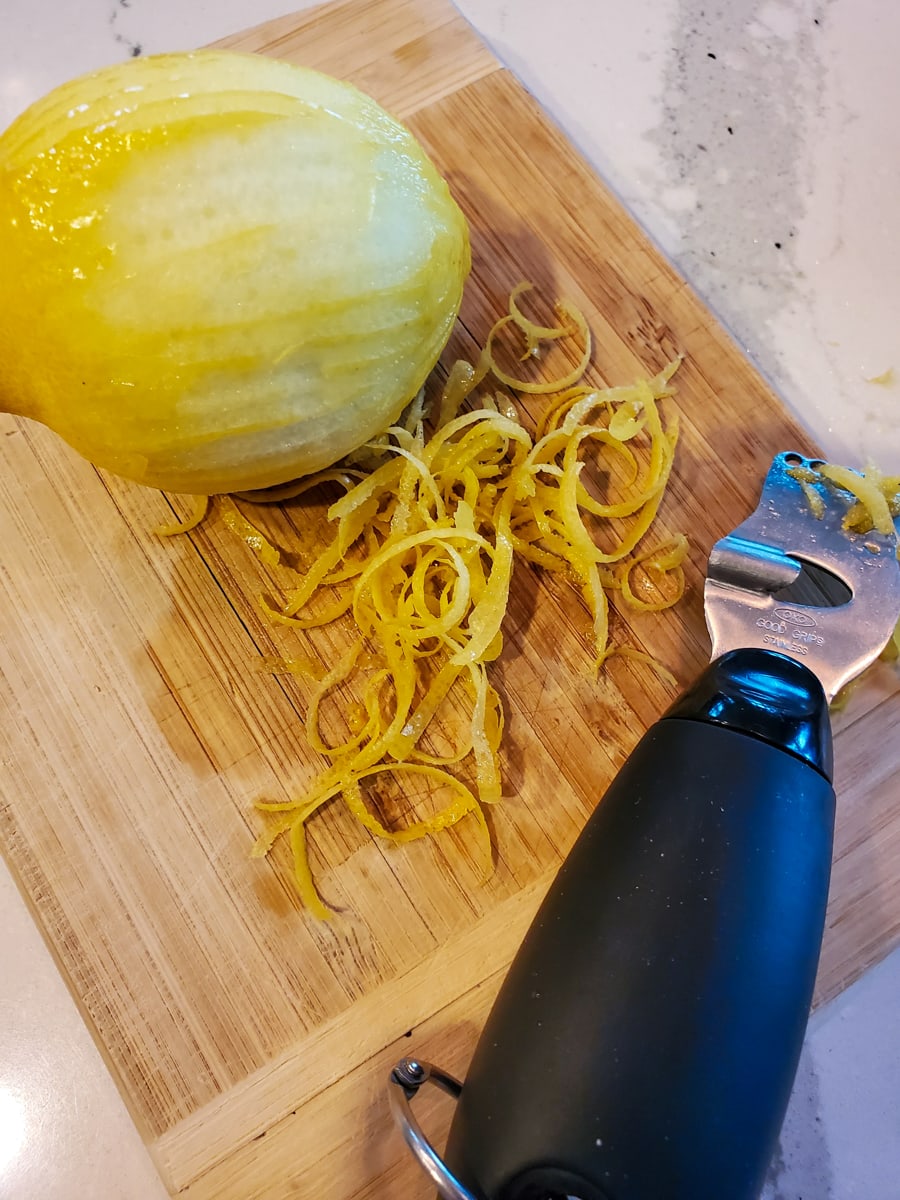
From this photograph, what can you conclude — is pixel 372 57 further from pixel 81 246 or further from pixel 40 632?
pixel 40 632

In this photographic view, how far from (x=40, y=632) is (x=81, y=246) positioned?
414 mm

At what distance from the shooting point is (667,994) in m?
0.58

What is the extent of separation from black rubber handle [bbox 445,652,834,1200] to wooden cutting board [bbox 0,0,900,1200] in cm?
20

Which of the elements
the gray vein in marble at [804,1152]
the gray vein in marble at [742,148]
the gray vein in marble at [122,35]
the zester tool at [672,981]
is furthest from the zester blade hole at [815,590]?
the gray vein in marble at [122,35]

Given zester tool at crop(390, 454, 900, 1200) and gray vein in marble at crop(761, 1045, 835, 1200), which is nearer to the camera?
zester tool at crop(390, 454, 900, 1200)

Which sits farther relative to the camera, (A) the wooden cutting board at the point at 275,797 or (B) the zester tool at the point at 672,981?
(A) the wooden cutting board at the point at 275,797

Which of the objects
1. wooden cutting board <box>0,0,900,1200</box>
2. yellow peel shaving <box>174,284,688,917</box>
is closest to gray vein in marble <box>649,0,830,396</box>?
wooden cutting board <box>0,0,900,1200</box>

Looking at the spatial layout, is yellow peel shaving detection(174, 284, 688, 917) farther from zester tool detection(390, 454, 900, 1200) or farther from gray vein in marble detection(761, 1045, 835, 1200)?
gray vein in marble detection(761, 1045, 835, 1200)

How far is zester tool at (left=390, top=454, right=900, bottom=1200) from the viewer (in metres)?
0.55

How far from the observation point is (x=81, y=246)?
0.71 metres

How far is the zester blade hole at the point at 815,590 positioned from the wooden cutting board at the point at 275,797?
0.10 metres

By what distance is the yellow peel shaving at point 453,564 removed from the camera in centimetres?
87

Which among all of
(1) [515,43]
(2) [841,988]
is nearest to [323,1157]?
(2) [841,988]

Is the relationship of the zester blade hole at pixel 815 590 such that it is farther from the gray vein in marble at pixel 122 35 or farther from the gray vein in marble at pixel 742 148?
the gray vein in marble at pixel 122 35
